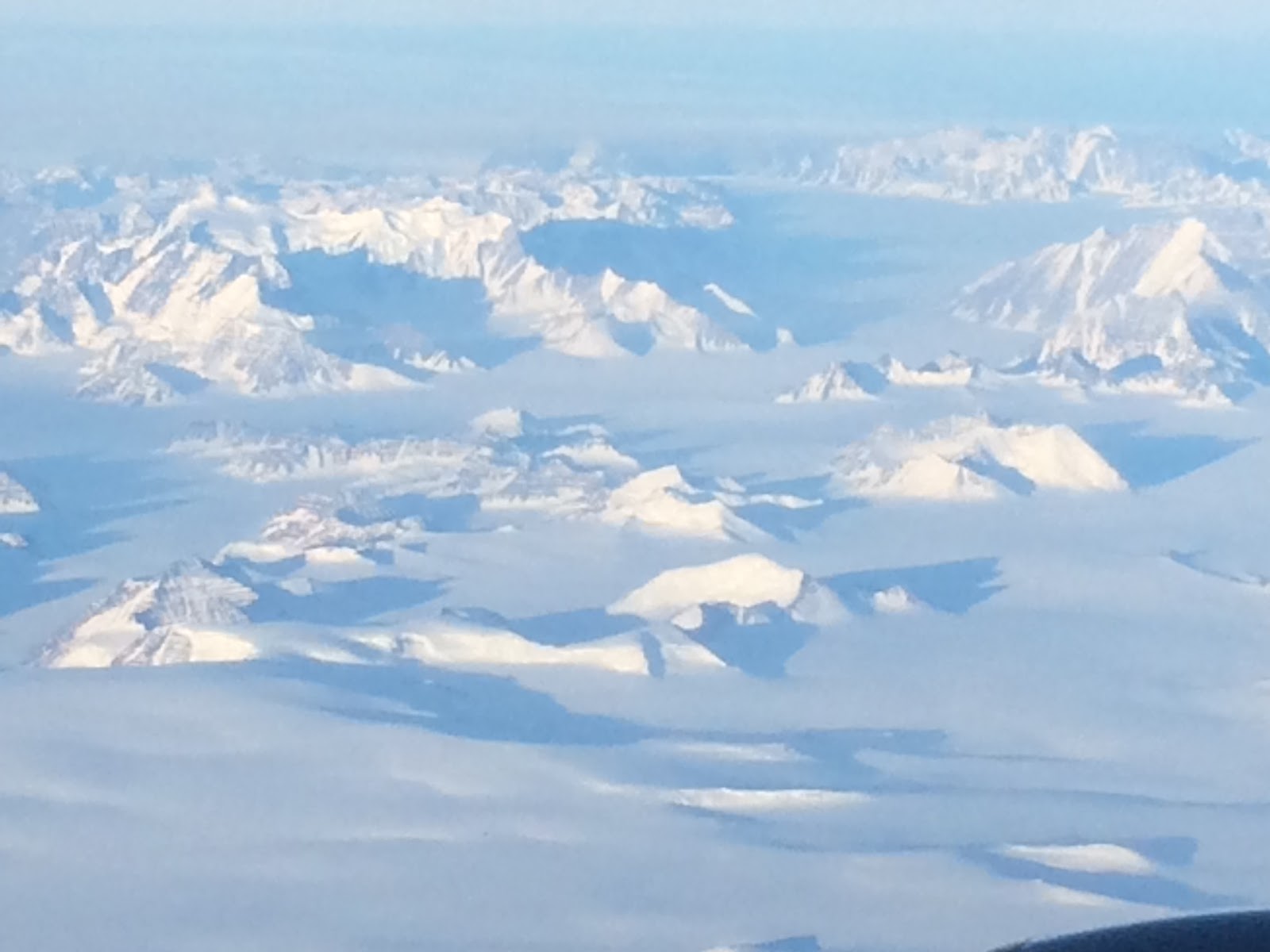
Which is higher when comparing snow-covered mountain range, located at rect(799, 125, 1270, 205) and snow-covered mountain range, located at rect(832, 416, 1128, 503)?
snow-covered mountain range, located at rect(832, 416, 1128, 503)

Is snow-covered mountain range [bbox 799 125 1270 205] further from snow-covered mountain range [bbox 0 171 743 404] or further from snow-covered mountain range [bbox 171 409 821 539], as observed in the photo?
snow-covered mountain range [bbox 171 409 821 539]

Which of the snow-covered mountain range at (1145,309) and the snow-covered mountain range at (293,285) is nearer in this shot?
the snow-covered mountain range at (1145,309)

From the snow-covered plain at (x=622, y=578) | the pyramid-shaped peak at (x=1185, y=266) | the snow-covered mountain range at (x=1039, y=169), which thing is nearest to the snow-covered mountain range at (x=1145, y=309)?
the pyramid-shaped peak at (x=1185, y=266)

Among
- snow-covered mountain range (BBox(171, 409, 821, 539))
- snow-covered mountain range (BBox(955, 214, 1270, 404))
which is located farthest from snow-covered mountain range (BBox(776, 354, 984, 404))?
snow-covered mountain range (BBox(171, 409, 821, 539))

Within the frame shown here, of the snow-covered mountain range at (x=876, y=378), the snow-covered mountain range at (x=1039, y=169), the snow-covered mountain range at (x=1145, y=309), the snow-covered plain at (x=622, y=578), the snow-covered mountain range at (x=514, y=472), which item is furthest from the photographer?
the snow-covered mountain range at (x=1039, y=169)

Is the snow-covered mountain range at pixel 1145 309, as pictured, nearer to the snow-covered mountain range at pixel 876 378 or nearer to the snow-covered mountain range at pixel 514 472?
the snow-covered mountain range at pixel 876 378

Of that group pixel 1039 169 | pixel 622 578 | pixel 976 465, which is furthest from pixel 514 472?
pixel 1039 169

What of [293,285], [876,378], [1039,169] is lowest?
[293,285]

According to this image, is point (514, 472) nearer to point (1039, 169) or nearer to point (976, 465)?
point (976, 465)

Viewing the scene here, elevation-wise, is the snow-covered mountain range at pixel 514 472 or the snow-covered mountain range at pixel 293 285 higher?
the snow-covered mountain range at pixel 514 472
